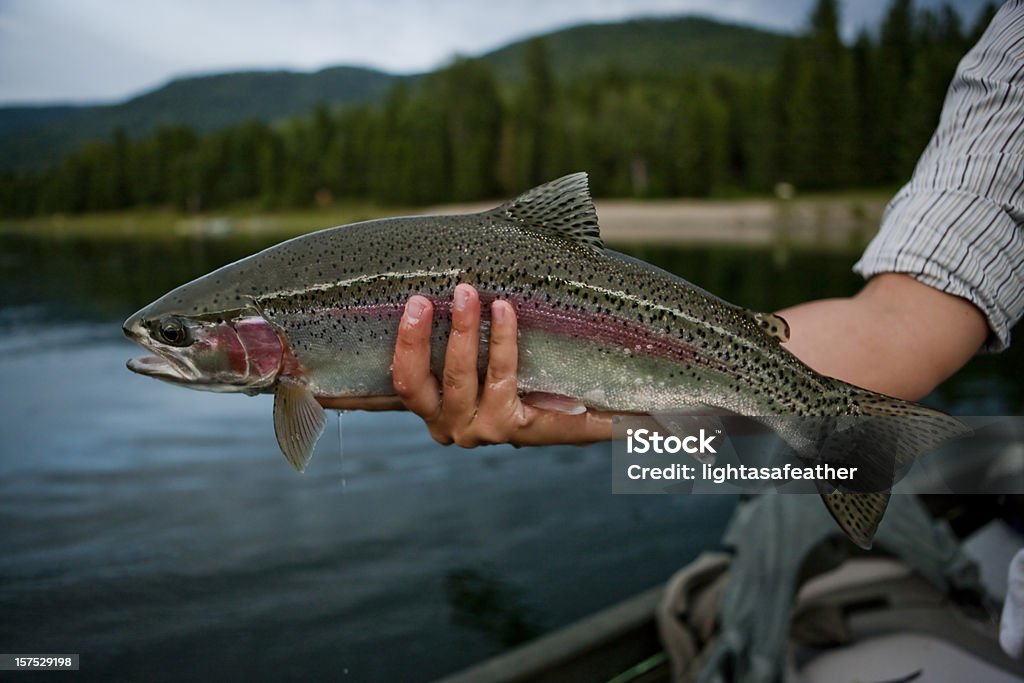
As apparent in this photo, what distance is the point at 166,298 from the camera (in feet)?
7.55

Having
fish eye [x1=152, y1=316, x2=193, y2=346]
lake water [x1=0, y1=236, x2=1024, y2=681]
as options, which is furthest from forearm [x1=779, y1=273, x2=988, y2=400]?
lake water [x1=0, y1=236, x2=1024, y2=681]

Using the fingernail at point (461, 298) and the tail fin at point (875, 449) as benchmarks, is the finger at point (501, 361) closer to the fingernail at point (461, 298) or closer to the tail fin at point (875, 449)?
the fingernail at point (461, 298)

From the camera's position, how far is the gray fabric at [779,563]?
12.9 ft

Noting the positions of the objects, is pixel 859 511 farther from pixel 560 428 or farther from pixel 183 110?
pixel 183 110

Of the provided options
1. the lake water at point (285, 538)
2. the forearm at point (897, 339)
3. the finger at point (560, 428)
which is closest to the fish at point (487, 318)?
the finger at point (560, 428)

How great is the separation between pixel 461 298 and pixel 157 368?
0.93 metres

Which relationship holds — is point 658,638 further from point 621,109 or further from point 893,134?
point 621,109

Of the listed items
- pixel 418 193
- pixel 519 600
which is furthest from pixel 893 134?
pixel 519 600

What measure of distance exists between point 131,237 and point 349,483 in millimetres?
39821

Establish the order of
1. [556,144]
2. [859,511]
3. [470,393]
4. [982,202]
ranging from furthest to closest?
[556,144]
[982,202]
[470,393]
[859,511]

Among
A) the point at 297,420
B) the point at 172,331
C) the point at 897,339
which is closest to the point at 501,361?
the point at 297,420

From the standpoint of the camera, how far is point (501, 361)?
7.59 feet

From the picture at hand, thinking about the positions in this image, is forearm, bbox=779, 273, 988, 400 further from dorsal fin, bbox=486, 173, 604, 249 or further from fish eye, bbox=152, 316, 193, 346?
fish eye, bbox=152, 316, 193, 346

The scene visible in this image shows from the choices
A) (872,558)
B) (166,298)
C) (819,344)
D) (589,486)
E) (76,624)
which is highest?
(166,298)
